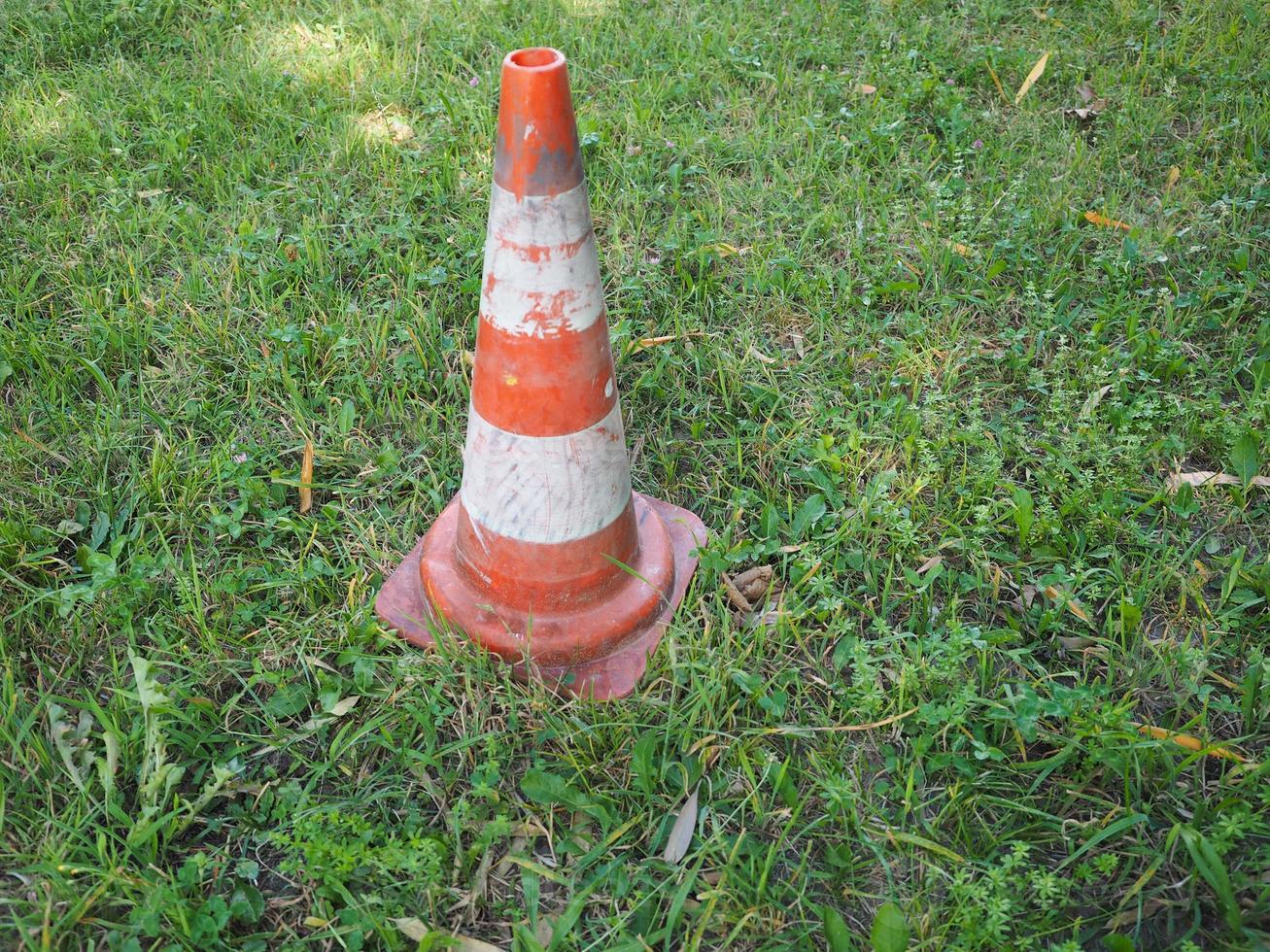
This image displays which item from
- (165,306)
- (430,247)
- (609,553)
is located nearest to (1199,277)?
(609,553)

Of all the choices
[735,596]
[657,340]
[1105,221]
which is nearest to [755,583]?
[735,596]

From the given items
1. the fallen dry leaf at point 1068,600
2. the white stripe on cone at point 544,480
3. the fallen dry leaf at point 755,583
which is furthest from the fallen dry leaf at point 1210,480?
the white stripe on cone at point 544,480

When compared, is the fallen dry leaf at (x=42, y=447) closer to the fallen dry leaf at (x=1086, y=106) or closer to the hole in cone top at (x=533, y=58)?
the hole in cone top at (x=533, y=58)

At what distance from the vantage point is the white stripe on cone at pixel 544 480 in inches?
75.8

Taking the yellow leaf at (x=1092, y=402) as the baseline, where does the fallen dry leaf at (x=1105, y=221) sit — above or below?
above

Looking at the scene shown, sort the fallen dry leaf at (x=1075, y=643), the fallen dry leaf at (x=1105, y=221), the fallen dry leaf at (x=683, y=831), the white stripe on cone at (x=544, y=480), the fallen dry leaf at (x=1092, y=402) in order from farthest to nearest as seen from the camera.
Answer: the fallen dry leaf at (x=1105, y=221) → the fallen dry leaf at (x=1092, y=402) → the fallen dry leaf at (x=1075, y=643) → the white stripe on cone at (x=544, y=480) → the fallen dry leaf at (x=683, y=831)

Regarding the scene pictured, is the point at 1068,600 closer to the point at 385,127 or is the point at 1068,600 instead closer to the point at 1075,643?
the point at 1075,643

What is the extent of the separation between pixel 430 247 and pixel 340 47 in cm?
140

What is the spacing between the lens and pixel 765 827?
5.90 feet

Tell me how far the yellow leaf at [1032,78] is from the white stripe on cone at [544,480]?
2.72m

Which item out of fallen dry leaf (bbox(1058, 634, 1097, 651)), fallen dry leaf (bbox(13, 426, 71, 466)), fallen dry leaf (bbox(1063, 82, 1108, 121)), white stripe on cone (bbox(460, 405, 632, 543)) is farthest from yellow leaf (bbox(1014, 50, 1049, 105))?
fallen dry leaf (bbox(13, 426, 71, 466))

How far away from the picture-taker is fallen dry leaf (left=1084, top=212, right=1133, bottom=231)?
10.5ft

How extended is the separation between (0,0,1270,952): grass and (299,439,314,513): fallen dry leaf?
22mm

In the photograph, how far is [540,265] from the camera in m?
1.76
